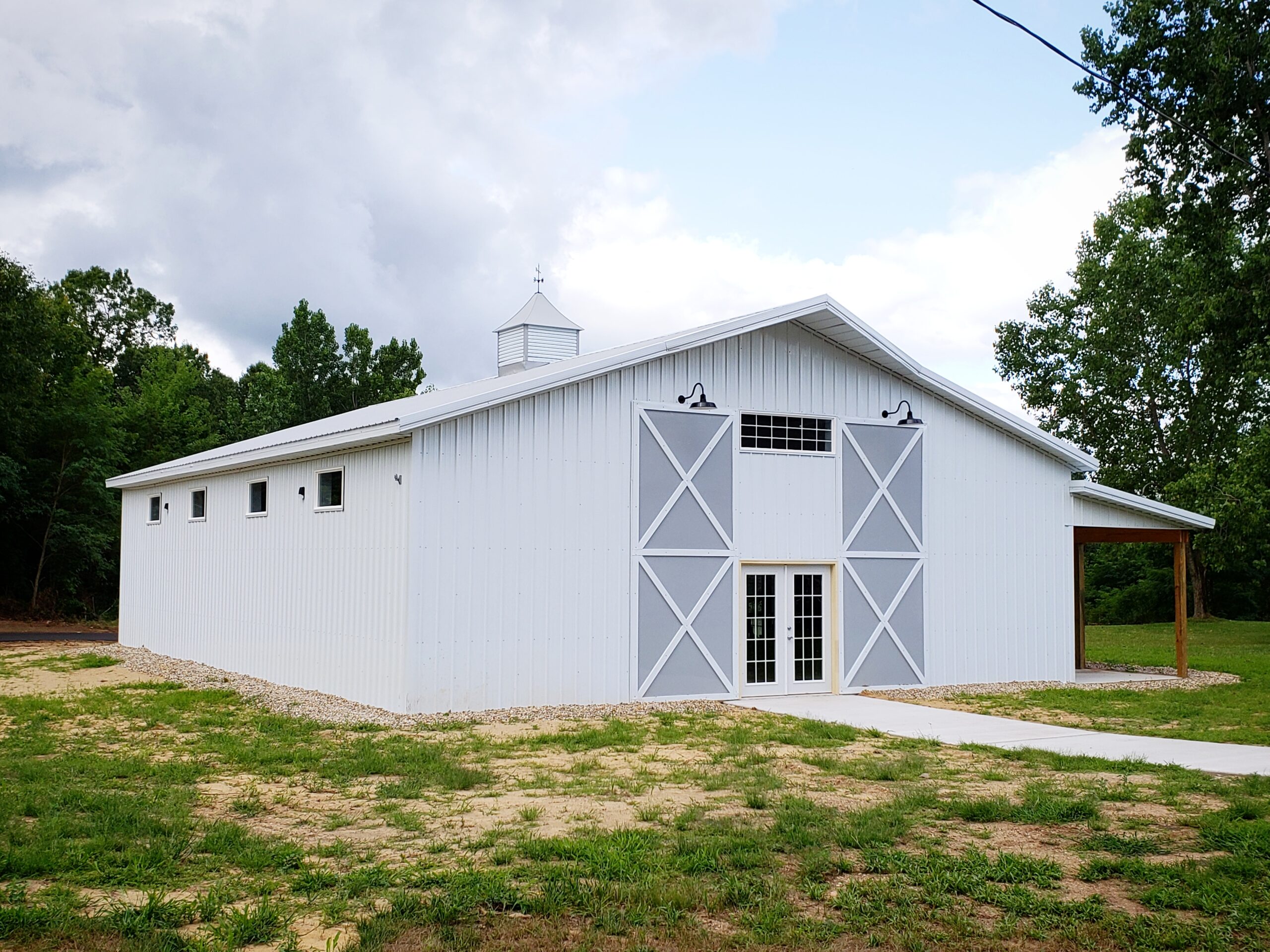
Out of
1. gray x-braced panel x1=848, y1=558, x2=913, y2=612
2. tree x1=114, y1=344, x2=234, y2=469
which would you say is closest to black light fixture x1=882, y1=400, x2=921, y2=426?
gray x-braced panel x1=848, y1=558, x2=913, y2=612

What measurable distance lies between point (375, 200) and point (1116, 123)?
14.3 metres

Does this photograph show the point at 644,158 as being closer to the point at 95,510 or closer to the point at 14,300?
the point at 14,300

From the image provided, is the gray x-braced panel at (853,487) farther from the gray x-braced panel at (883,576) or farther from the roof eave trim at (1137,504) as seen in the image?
the roof eave trim at (1137,504)

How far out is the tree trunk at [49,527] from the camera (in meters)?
29.1

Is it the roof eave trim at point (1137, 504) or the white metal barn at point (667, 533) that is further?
the roof eave trim at point (1137, 504)

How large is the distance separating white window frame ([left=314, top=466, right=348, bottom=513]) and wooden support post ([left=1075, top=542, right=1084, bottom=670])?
1243 centimetres

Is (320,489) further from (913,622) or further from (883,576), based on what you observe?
(913,622)

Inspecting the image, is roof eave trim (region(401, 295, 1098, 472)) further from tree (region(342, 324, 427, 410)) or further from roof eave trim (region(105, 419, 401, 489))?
tree (region(342, 324, 427, 410))

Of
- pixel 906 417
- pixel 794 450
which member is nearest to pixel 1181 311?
pixel 906 417

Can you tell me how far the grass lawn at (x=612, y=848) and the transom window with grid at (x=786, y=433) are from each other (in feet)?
17.8

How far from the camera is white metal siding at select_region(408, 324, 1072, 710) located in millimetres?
12531

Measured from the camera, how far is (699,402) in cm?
1434

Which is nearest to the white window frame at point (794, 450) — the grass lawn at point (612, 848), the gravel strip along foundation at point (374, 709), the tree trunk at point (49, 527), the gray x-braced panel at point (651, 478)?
the gray x-braced panel at point (651, 478)

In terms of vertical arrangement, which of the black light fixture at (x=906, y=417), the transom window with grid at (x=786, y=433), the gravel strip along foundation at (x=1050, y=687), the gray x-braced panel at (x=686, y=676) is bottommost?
the gravel strip along foundation at (x=1050, y=687)
